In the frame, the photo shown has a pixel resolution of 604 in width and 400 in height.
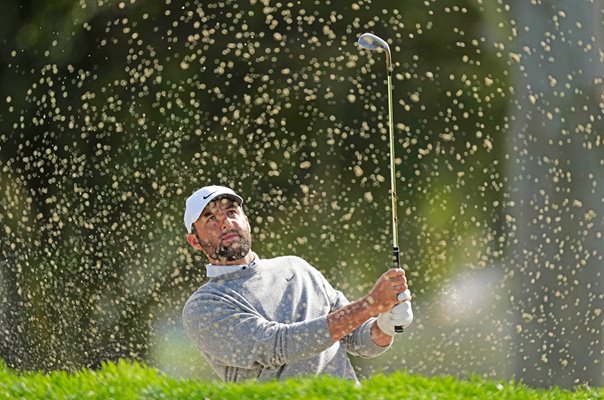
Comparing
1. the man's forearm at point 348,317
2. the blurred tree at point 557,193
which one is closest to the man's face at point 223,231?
the man's forearm at point 348,317

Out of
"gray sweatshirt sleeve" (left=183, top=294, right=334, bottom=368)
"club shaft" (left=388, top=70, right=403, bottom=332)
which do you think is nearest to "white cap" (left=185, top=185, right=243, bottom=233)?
"gray sweatshirt sleeve" (left=183, top=294, right=334, bottom=368)

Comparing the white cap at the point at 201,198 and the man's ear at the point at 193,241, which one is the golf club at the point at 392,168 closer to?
the white cap at the point at 201,198

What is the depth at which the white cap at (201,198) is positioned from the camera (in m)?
3.78

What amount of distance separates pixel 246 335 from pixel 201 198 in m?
0.43

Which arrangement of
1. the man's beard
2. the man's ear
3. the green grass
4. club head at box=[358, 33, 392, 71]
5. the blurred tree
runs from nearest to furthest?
the green grass → the man's beard → the man's ear → club head at box=[358, 33, 392, 71] → the blurred tree

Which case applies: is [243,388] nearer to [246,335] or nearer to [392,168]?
[246,335]

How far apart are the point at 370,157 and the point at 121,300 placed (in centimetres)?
89

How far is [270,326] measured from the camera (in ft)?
11.8

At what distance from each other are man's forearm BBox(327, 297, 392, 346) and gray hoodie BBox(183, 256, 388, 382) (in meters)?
0.02

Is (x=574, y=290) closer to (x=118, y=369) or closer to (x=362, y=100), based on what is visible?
(x=362, y=100)

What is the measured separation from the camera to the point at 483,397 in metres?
3.76

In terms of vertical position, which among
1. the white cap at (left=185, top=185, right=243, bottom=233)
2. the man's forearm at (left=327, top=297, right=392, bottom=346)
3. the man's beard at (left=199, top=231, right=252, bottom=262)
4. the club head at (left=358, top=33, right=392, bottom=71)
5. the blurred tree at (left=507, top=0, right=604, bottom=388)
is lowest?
the blurred tree at (left=507, top=0, right=604, bottom=388)

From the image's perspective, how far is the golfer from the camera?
3.56 metres

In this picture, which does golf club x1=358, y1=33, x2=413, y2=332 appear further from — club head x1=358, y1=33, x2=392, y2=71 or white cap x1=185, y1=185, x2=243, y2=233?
white cap x1=185, y1=185, x2=243, y2=233
